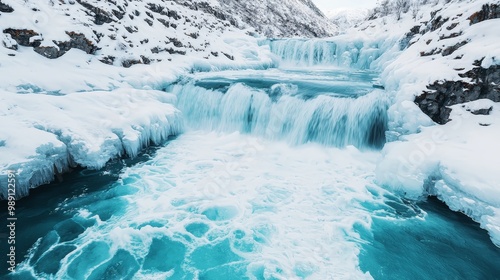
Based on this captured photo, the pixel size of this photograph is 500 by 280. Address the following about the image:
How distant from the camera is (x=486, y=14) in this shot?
21.2 ft

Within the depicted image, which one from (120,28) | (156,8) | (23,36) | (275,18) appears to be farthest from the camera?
(275,18)

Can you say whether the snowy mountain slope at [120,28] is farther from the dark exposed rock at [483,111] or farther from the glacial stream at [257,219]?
the dark exposed rock at [483,111]

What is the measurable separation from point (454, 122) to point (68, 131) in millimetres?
8119

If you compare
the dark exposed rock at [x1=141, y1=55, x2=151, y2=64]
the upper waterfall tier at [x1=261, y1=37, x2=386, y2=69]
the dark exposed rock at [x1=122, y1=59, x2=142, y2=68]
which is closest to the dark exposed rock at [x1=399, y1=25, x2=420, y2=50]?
the upper waterfall tier at [x1=261, y1=37, x2=386, y2=69]

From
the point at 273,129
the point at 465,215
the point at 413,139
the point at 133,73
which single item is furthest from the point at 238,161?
the point at 133,73

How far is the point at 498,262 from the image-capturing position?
155 inches

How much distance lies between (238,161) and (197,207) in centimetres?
227

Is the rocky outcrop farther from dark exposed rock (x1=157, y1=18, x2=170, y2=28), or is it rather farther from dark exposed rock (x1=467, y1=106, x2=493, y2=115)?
dark exposed rock (x1=467, y1=106, x2=493, y2=115)

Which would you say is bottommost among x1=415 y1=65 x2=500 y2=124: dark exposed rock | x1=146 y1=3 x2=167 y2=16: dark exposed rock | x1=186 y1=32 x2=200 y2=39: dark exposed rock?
x1=415 y1=65 x2=500 y2=124: dark exposed rock

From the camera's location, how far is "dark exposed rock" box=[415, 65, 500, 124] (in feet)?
17.7

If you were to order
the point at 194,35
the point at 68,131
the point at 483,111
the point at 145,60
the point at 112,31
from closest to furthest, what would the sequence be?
the point at 483,111
the point at 68,131
the point at 112,31
the point at 145,60
the point at 194,35

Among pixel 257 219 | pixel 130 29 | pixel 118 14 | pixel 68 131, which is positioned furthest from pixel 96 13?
pixel 257 219

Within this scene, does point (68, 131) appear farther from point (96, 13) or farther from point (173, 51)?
point (173, 51)

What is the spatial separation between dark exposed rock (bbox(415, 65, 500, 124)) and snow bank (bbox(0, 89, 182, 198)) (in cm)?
706
